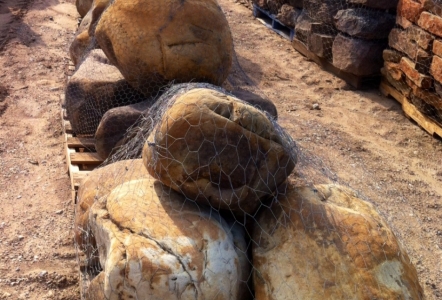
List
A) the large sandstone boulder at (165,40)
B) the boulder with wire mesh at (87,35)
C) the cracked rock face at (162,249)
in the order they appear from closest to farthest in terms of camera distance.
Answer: the cracked rock face at (162,249) → the large sandstone boulder at (165,40) → the boulder with wire mesh at (87,35)

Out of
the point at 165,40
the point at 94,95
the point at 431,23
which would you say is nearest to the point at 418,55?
the point at 431,23

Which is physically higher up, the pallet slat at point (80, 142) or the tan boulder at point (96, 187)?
the tan boulder at point (96, 187)

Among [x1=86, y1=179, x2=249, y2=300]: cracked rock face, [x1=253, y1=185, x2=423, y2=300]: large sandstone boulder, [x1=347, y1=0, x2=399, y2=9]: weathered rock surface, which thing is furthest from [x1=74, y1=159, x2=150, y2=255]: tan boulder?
[x1=347, y1=0, x2=399, y2=9]: weathered rock surface

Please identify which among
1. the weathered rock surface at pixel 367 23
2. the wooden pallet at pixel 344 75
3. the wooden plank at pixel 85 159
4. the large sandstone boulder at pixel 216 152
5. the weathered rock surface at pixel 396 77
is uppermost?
the large sandstone boulder at pixel 216 152

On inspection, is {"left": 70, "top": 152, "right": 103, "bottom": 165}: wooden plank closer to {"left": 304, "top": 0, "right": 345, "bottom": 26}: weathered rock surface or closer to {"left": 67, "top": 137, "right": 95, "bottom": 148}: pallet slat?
{"left": 67, "top": 137, "right": 95, "bottom": 148}: pallet slat

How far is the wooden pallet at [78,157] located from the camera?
4121 millimetres

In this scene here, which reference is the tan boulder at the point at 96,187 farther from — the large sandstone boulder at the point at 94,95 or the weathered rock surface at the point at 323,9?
the weathered rock surface at the point at 323,9

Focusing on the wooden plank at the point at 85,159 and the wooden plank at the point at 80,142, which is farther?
the wooden plank at the point at 80,142

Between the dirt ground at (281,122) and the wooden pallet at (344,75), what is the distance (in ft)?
0.29

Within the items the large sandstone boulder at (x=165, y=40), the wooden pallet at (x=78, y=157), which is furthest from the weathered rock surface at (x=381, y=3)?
the wooden pallet at (x=78, y=157)

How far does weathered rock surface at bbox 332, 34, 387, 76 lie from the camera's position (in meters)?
6.43

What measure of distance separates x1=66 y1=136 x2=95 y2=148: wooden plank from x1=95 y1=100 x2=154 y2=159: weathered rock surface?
493 mm

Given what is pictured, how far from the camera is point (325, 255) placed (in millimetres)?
2402

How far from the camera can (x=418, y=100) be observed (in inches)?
228
